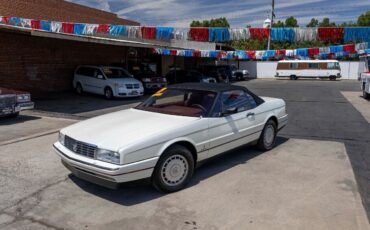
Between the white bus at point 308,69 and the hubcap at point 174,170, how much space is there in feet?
122

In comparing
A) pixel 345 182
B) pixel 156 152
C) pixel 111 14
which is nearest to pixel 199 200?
pixel 156 152

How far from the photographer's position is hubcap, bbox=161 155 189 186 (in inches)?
187

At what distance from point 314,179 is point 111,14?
75.9ft

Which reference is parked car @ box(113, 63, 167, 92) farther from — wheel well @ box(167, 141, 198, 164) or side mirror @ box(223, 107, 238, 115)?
wheel well @ box(167, 141, 198, 164)

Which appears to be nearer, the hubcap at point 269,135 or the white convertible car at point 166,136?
the white convertible car at point 166,136

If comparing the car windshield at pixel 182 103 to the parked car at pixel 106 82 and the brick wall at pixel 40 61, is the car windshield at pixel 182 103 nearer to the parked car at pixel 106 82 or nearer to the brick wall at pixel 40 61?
the parked car at pixel 106 82

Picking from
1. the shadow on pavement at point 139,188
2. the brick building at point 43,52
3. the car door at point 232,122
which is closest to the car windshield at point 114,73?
the brick building at point 43,52

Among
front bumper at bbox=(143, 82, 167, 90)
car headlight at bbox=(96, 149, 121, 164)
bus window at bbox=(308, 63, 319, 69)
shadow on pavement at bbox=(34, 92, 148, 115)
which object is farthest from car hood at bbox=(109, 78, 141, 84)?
bus window at bbox=(308, 63, 319, 69)

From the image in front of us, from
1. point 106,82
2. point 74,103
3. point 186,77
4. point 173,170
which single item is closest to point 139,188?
point 173,170

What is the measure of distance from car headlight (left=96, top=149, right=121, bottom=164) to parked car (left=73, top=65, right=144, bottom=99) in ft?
40.1

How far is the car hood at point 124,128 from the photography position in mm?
4430

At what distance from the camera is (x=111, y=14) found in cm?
2556

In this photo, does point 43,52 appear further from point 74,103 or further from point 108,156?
point 108,156

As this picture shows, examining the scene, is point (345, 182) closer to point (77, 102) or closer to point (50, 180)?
point (50, 180)
